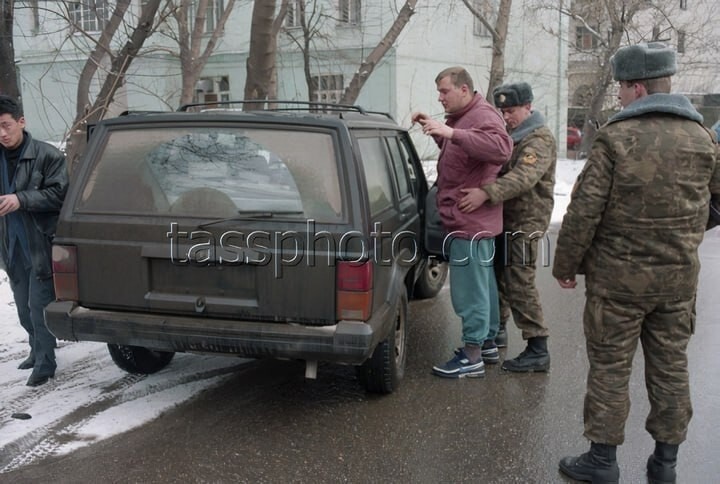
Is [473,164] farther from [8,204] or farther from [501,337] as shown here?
[8,204]

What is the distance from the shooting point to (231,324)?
11.4 ft

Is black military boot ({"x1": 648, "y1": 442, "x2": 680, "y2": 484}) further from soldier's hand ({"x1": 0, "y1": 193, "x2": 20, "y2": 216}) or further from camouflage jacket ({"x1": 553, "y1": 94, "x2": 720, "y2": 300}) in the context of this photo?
soldier's hand ({"x1": 0, "y1": 193, "x2": 20, "y2": 216})

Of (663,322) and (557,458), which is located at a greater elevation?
(663,322)

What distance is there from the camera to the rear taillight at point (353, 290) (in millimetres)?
3385

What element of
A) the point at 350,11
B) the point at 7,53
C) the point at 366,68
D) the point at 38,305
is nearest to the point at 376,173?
the point at 38,305

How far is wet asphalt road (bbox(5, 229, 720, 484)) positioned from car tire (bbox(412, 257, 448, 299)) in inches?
63.2

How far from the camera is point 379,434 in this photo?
3691 mm

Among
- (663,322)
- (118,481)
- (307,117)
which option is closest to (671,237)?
(663,322)

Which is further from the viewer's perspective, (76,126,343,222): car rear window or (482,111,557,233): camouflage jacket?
(482,111,557,233): camouflage jacket

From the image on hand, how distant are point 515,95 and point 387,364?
2.02 meters

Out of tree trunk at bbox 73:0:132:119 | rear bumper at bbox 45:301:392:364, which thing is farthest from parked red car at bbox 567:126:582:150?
rear bumper at bbox 45:301:392:364

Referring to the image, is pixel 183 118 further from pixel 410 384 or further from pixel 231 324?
pixel 410 384

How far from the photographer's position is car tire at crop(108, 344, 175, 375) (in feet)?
14.2

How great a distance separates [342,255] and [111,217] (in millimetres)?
1268
